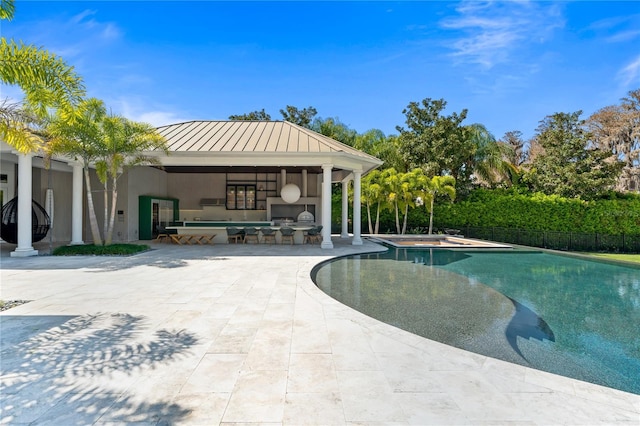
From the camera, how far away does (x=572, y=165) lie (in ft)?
61.8

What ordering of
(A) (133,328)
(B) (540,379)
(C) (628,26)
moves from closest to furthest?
(B) (540,379) < (A) (133,328) < (C) (628,26)

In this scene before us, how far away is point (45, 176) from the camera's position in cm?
1466

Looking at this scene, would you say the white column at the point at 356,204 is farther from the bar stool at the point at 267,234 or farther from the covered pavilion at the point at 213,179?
the bar stool at the point at 267,234

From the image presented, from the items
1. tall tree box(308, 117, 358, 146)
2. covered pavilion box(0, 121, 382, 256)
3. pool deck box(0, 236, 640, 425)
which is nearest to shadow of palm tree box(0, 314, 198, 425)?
pool deck box(0, 236, 640, 425)

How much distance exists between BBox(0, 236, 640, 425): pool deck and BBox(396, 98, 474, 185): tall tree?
1846cm

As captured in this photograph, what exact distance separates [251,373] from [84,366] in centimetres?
170

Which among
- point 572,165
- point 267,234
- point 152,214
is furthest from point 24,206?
point 572,165

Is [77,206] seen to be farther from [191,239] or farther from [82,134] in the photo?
[191,239]

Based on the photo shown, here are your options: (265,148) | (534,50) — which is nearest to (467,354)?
(265,148)

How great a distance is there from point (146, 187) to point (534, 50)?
63.1 feet

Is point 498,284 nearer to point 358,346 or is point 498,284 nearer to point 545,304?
point 545,304

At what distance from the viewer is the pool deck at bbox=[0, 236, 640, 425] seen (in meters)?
2.47

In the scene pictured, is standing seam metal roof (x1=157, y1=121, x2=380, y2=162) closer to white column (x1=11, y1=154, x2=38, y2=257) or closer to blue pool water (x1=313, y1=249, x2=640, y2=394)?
white column (x1=11, y1=154, x2=38, y2=257)

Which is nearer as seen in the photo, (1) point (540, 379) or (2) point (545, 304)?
(1) point (540, 379)
